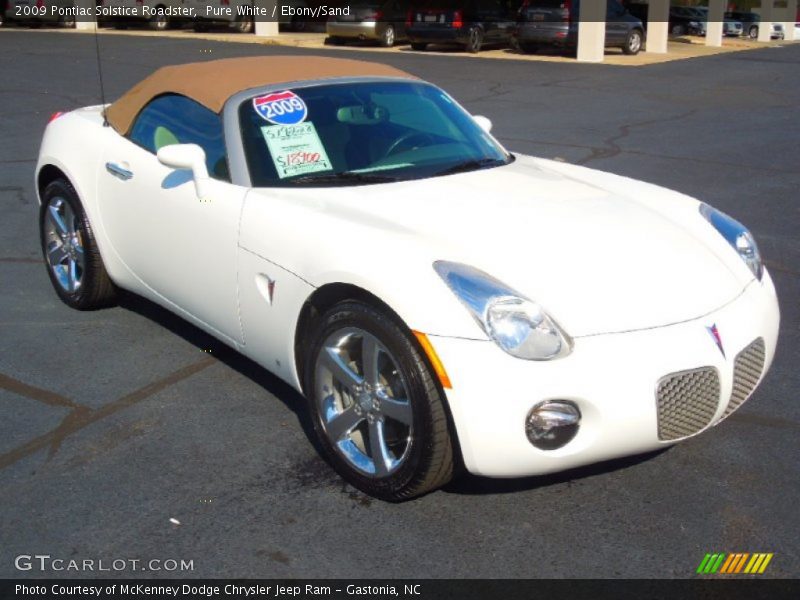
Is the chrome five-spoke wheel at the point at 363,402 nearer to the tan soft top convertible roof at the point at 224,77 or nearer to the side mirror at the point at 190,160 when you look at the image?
the side mirror at the point at 190,160

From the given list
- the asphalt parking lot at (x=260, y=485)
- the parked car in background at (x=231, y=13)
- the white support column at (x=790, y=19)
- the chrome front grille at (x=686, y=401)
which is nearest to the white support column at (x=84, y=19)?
the parked car in background at (x=231, y=13)

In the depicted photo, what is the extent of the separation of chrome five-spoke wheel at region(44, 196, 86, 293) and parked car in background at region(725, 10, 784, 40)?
3642 centimetres

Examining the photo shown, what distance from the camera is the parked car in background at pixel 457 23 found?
958 inches

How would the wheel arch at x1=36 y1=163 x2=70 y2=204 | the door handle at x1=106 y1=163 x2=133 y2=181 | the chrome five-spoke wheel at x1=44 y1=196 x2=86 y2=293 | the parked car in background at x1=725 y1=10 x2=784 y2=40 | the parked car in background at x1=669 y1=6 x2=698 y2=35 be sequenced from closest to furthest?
the door handle at x1=106 y1=163 x2=133 y2=181 → the chrome five-spoke wheel at x1=44 y1=196 x2=86 y2=293 → the wheel arch at x1=36 y1=163 x2=70 y2=204 → the parked car in background at x1=669 y1=6 x2=698 y2=35 → the parked car in background at x1=725 y1=10 x2=784 y2=40

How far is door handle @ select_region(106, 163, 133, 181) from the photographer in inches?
192

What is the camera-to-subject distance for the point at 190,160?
424cm

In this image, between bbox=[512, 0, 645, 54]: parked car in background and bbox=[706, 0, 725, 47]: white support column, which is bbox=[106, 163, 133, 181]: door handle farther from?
bbox=[706, 0, 725, 47]: white support column

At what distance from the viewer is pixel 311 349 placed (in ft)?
12.2

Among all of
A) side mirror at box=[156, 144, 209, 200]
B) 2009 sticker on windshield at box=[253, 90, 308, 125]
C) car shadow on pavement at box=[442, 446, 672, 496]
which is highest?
2009 sticker on windshield at box=[253, 90, 308, 125]

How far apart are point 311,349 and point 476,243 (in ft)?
2.38

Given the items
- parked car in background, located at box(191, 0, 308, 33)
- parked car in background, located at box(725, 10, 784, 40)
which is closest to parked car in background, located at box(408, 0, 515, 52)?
parked car in background, located at box(191, 0, 308, 33)

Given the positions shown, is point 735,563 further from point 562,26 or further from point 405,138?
point 562,26

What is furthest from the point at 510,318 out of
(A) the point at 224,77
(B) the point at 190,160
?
(A) the point at 224,77

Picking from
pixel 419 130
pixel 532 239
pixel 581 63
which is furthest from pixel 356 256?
pixel 581 63
